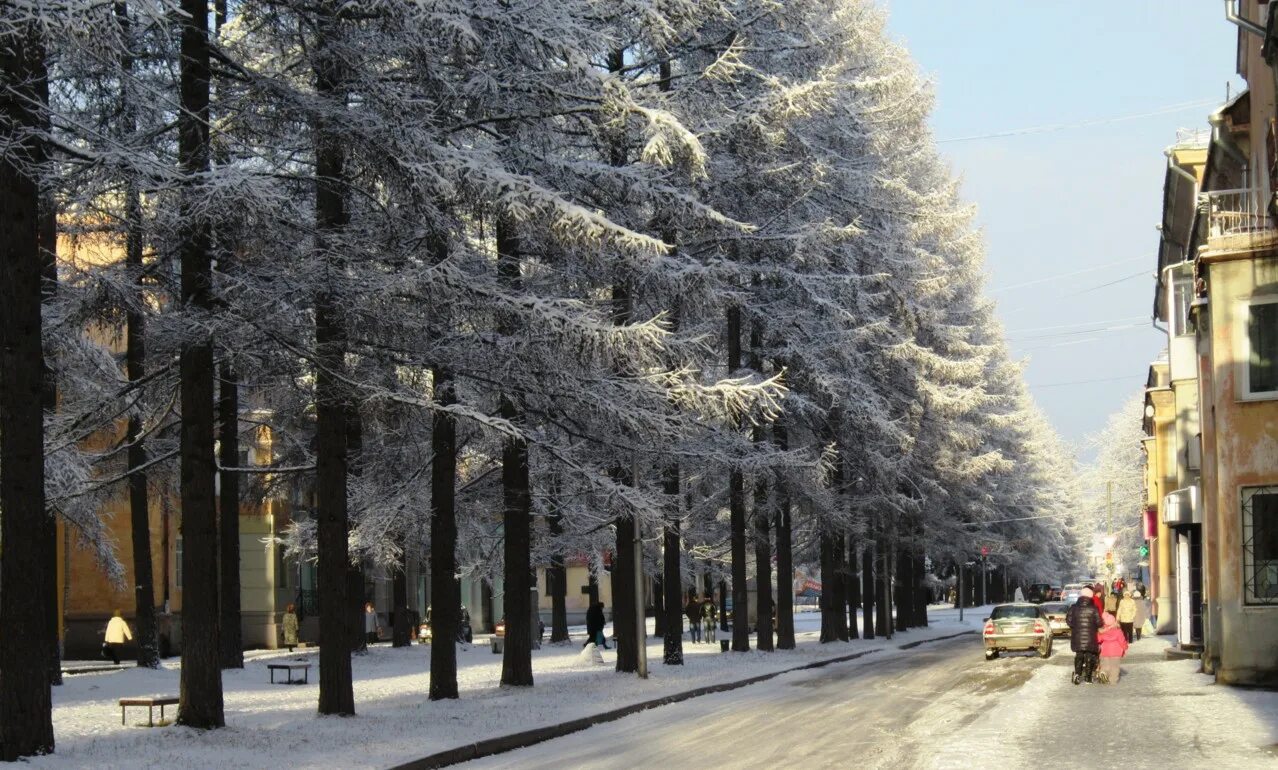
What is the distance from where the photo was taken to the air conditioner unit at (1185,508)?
36.0 metres

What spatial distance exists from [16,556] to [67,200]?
13.9ft

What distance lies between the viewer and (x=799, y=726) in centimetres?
2125

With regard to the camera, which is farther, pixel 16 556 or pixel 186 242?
pixel 186 242

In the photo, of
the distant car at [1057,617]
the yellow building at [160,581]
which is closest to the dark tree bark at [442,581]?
the yellow building at [160,581]

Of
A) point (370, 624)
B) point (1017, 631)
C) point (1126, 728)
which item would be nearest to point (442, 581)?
point (1126, 728)

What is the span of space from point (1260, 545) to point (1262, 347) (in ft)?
10.8

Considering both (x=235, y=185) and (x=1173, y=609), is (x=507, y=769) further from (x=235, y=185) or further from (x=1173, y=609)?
(x=1173, y=609)

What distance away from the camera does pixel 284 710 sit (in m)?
23.4

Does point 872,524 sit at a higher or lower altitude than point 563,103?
lower

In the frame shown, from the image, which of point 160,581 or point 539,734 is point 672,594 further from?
point 160,581

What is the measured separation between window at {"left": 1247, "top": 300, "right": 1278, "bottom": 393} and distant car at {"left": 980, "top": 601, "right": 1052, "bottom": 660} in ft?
50.1

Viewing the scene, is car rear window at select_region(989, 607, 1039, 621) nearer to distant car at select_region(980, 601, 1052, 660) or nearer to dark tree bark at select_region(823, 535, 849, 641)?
distant car at select_region(980, 601, 1052, 660)

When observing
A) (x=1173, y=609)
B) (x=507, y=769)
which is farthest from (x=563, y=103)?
(x=1173, y=609)

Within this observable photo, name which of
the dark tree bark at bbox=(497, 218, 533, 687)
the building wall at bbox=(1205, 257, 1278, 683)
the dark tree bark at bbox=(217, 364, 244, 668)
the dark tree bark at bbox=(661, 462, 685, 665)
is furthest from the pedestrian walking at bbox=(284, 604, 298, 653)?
the building wall at bbox=(1205, 257, 1278, 683)
